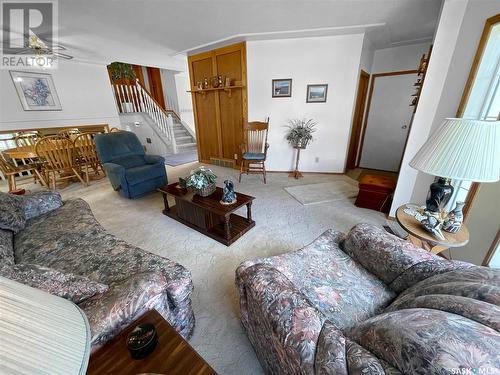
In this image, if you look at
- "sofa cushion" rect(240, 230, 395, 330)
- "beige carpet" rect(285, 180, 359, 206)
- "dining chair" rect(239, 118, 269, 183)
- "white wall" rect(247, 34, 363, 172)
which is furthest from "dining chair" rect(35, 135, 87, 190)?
"sofa cushion" rect(240, 230, 395, 330)

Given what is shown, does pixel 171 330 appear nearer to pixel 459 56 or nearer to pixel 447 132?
pixel 447 132

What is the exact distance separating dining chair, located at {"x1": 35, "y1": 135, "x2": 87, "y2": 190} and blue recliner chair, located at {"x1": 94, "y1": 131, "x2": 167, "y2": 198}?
3.01ft

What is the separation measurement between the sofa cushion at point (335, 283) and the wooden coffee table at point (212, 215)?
880mm

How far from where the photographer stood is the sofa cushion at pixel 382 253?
1091 millimetres

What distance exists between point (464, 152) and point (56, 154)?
4949 millimetres

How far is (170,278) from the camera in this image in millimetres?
1099

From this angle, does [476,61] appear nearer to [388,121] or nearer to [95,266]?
[388,121]

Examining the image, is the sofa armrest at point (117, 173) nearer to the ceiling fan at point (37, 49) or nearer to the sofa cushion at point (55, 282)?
the sofa cushion at point (55, 282)

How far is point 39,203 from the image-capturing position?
1874 millimetres

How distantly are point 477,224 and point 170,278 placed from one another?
7.35 feet

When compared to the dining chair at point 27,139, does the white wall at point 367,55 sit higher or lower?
higher

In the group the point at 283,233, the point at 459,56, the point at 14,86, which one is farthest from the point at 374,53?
the point at 14,86

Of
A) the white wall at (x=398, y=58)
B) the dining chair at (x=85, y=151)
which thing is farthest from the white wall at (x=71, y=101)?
the white wall at (x=398, y=58)

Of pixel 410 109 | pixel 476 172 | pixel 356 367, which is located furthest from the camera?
pixel 410 109
